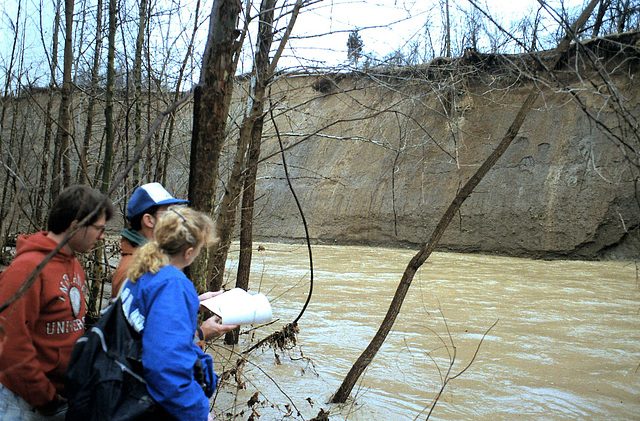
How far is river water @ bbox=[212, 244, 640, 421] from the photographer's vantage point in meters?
4.40

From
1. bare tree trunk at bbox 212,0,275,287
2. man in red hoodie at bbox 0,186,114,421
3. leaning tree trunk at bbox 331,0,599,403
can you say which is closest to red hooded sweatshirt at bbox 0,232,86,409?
man in red hoodie at bbox 0,186,114,421

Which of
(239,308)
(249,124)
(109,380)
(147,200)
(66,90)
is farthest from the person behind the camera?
(66,90)

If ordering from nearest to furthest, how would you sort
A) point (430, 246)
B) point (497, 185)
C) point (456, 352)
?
point (430, 246)
point (456, 352)
point (497, 185)

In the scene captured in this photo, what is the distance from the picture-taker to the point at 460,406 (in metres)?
4.50

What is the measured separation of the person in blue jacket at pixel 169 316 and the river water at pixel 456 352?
141 centimetres

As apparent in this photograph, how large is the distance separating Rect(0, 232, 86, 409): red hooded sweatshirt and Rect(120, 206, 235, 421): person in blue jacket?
1.31 feet

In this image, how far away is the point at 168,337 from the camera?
171 cm

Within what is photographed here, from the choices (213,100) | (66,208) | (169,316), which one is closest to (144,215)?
(66,208)

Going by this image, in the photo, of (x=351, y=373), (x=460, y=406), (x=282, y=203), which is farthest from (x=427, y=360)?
(x=282, y=203)

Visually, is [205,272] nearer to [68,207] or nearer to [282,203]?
[68,207]

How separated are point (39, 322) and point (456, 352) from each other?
4931 mm

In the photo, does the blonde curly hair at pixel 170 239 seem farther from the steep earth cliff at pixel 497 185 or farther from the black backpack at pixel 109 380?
the steep earth cliff at pixel 497 185

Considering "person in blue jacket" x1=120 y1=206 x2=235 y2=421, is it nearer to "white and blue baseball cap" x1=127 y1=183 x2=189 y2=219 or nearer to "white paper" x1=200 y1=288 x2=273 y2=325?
"white paper" x1=200 y1=288 x2=273 y2=325

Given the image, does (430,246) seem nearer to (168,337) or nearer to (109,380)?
(168,337)
